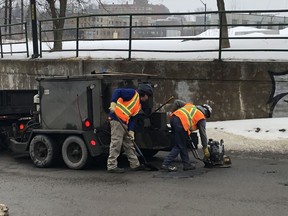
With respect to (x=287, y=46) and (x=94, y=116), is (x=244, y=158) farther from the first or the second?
(x=287, y=46)

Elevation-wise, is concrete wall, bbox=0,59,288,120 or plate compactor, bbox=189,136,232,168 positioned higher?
concrete wall, bbox=0,59,288,120

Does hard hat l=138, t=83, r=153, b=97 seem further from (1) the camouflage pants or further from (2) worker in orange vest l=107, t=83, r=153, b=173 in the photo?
(1) the camouflage pants

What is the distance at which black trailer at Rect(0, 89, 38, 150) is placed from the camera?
9.73m

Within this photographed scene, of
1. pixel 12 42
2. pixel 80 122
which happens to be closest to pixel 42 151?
pixel 80 122

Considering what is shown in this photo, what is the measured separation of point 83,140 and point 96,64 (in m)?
5.61

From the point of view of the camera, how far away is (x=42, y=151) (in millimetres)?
8625

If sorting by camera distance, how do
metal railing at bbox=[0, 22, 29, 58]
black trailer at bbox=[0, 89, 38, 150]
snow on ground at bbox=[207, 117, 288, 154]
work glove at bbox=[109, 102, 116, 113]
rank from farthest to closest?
1. metal railing at bbox=[0, 22, 29, 58]
2. snow on ground at bbox=[207, 117, 288, 154]
3. black trailer at bbox=[0, 89, 38, 150]
4. work glove at bbox=[109, 102, 116, 113]

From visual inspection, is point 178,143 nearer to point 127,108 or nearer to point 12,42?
point 127,108

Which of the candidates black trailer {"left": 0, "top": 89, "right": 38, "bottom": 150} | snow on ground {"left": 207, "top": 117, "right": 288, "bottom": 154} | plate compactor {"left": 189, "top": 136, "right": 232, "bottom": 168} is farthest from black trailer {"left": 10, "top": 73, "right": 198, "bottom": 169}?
snow on ground {"left": 207, "top": 117, "right": 288, "bottom": 154}

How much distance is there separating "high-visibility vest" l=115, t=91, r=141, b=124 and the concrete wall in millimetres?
4158

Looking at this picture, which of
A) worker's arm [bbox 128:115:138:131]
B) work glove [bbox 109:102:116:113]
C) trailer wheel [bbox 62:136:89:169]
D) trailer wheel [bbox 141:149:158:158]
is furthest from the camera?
trailer wheel [bbox 141:149:158:158]

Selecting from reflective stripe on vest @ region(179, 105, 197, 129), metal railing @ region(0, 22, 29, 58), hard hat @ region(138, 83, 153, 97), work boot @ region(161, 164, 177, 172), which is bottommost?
work boot @ region(161, 164, 177, 172)

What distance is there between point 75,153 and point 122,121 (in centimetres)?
117

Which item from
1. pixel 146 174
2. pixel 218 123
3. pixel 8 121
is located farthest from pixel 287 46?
pixel 8 121
